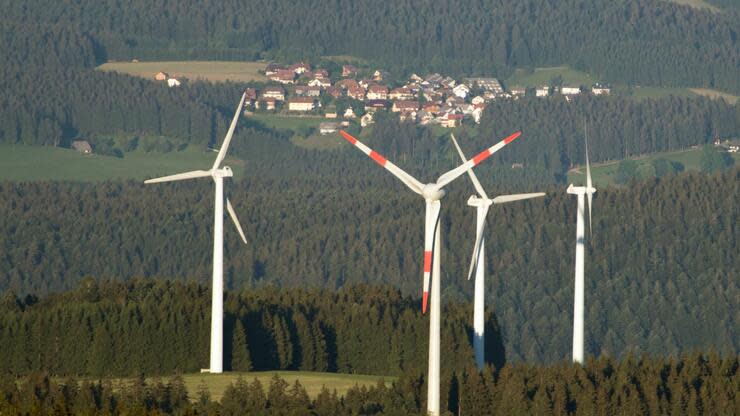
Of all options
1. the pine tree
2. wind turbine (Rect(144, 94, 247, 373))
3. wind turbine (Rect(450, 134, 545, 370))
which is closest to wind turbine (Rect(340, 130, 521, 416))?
wind turbine (Rect(450, 134, 545, 370))

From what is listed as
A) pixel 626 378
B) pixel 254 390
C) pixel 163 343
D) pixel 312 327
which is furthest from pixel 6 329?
pixel 626 378

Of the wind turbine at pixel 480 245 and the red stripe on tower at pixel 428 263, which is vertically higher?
the red stripe on tower at pixel 428 263

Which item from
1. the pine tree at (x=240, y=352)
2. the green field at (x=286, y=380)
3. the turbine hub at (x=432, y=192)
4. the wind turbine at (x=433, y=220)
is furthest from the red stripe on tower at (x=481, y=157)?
the pine tree at (x=240, y=352)

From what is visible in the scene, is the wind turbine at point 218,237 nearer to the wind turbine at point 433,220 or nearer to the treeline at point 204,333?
the treeline at point 204,333

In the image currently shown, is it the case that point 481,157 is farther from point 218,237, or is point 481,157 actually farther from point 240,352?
point 240,352

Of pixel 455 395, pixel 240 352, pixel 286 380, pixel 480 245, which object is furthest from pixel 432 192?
pixel 240 352

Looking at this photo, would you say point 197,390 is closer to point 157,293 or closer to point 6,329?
point 6,329
